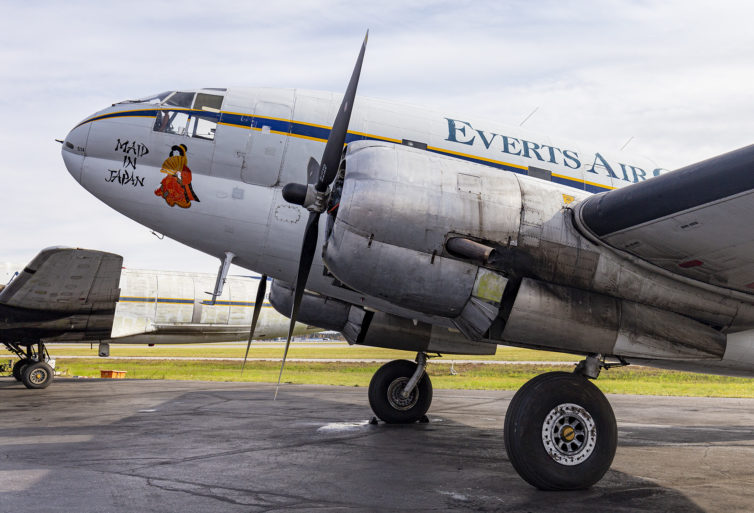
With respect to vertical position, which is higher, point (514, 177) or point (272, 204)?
point (514, 177)

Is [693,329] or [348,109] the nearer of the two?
[693,329]

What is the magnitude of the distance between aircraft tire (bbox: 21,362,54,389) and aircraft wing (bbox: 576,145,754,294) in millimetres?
23394

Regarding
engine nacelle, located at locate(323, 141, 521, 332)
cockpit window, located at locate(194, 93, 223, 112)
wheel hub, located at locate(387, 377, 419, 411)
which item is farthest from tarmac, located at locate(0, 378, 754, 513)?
cockpit window, located at locate(194, 93, 223, 112)

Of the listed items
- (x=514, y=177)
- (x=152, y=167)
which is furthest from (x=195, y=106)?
(x=514, y=177)

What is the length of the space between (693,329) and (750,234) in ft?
5.14

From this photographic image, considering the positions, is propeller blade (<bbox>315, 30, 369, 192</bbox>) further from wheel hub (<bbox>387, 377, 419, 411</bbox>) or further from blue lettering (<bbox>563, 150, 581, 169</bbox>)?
wheel hub (<bbox>387, 377, 419, 411</bbox>)

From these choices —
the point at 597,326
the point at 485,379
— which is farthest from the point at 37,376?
the point at 597,326

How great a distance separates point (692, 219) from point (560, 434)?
2.83 meters

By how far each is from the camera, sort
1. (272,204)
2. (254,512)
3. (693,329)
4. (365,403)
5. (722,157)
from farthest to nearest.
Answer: (365,403) < (272,204) < (693,329) < (722,157) < (254,512)

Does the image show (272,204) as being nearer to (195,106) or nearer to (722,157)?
(195,106)

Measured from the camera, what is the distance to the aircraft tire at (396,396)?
1405 centimetres

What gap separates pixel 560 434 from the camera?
23.7 ft

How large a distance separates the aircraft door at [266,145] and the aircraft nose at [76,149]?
116 inches

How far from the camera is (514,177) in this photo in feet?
25.9
